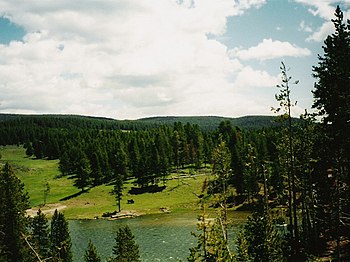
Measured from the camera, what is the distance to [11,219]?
125 feet

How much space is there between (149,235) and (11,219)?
42697 mm

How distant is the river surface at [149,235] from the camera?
6294cm

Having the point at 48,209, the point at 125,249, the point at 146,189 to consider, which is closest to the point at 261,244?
the point at 125,249

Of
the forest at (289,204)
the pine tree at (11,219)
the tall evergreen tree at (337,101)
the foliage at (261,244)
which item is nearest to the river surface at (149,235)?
the forest at (289,204)

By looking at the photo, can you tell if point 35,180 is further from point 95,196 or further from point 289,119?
point 289,119

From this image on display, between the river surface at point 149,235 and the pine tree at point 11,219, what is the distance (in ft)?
80.5

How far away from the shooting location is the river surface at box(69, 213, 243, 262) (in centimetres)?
6294

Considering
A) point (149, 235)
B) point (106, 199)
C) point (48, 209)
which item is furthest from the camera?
point (106, 199)

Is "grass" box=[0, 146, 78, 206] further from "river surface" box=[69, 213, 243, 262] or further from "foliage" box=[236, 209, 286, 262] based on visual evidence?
"foliage" box=[236, 209, 286, 262]

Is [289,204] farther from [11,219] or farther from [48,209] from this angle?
[48,209]

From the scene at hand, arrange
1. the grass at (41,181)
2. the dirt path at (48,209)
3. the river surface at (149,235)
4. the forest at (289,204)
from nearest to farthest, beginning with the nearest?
the forest at (289,204), the river surface at (149,235), the dirt path at (48,209), the grass at (41,181)

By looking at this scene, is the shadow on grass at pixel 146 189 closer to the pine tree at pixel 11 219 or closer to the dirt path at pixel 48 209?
the dirt path at pixel 48 209

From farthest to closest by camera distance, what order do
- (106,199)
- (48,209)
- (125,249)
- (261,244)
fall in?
1. (106,199)
2. (48,209)
3. (125,249)
4. (261,244)

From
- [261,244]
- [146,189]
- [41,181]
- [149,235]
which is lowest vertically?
[149,235]
